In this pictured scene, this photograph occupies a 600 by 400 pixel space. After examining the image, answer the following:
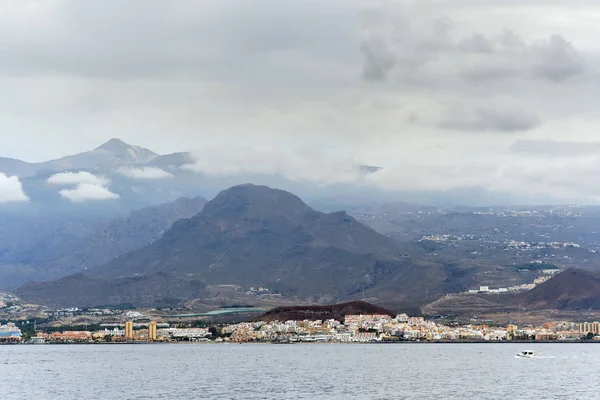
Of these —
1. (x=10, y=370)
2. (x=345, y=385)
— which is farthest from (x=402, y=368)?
(x=10, y=370)

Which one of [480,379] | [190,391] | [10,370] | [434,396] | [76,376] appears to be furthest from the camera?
[10,370]

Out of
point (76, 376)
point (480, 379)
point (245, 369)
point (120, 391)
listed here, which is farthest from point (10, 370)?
point (480, 379)

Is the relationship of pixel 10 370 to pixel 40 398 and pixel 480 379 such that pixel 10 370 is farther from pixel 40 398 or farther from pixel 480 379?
pixel 480 379

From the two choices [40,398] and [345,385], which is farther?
[345,385]

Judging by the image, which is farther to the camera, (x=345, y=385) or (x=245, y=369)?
(x=245, y=369)

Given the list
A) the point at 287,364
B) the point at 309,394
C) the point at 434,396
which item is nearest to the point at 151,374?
the point at 287,364

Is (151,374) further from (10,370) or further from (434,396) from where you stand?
(434,396)

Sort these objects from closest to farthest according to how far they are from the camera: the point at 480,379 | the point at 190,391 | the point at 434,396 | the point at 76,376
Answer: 1. the point at 434,396
2. the point at 190,391
3. the point at 480,379
4. the point at 76,376

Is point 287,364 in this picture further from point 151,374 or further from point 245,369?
point 151,374

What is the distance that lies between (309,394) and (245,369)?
49.3m

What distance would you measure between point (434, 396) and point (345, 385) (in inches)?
732

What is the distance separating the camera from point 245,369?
186 meters

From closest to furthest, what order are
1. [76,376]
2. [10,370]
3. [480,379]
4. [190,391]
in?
[190,391] < [480,379] < [76,376] < [10,370]

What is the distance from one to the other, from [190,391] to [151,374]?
3407 cm
